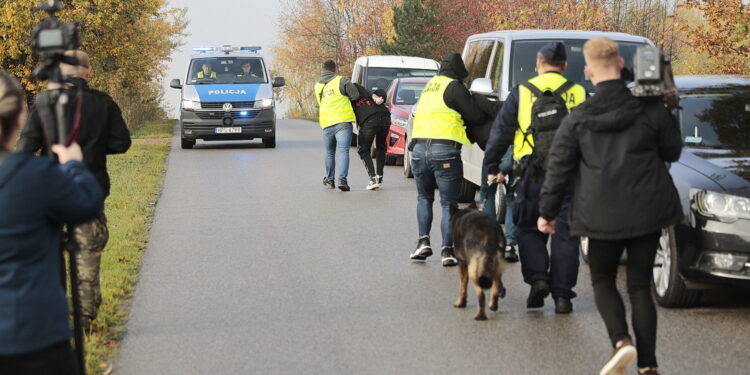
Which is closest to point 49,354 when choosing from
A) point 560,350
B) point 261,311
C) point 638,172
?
point 638,172

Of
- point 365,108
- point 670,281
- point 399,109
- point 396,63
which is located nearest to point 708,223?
point 670,281

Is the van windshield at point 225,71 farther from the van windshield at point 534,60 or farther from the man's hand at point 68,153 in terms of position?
the man's hand at point 68,153

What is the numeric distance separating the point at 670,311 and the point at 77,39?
4.50 metres

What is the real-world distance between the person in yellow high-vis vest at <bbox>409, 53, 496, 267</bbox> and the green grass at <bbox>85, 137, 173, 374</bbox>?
8.37 feet

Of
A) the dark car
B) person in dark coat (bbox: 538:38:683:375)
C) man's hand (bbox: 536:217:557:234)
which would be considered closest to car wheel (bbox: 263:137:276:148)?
the dark car

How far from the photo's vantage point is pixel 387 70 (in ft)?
87.3

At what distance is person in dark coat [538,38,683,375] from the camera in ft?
18.7

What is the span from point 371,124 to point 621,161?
10.7 meters

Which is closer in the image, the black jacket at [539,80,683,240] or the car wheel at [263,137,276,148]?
the black jacket at [539,80,683,240]

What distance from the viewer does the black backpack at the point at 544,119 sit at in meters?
7.55

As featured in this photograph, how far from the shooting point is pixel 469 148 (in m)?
12.9

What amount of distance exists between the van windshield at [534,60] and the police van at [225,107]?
1340 centimetres

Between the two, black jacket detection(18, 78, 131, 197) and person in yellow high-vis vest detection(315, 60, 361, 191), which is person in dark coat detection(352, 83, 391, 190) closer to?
person in yellow high-vis vest detection(315, 60, 361, 191)

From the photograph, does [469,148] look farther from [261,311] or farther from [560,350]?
[560,350]
